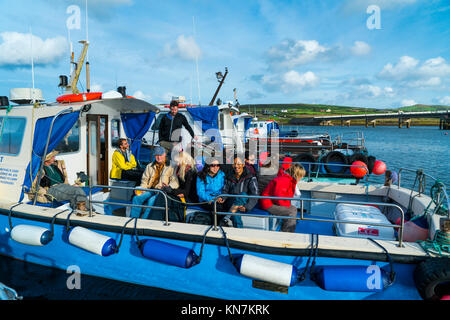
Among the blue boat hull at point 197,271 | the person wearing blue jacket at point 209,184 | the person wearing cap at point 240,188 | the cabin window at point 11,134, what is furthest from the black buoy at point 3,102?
the person wearing cap at point 240,188

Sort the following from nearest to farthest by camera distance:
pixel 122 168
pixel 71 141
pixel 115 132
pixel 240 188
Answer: pixel 240 188, pixel 71 141, pixel 122 168, pixel 115 132

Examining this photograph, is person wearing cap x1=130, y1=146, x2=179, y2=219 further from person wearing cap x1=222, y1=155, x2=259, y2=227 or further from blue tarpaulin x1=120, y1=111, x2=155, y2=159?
blue tarpaulin x1=120, y1=111, x2=155, y2=159

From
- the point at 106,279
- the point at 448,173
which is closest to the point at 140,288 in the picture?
the point at 106,279

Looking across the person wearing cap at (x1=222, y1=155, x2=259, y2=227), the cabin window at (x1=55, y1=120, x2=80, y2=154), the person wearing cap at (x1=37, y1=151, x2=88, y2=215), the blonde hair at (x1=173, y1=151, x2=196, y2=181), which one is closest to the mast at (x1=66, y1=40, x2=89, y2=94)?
the cabin window at (x1=55, y1=120, x2=80, y2=154)

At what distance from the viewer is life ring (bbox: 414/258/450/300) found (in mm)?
2670

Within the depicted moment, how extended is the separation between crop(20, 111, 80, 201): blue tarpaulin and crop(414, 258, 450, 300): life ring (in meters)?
5.41

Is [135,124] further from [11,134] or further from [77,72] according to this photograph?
[77,72]

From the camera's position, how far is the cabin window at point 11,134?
16.0 feet

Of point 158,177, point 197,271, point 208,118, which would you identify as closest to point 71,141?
point 158,177

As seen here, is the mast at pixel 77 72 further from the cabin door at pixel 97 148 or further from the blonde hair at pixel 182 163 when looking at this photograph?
the blonde hair at pixel 182 163

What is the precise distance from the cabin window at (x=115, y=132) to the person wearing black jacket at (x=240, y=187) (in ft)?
12.1

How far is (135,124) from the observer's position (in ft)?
23.4

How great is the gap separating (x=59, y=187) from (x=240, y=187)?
10.7 feet
